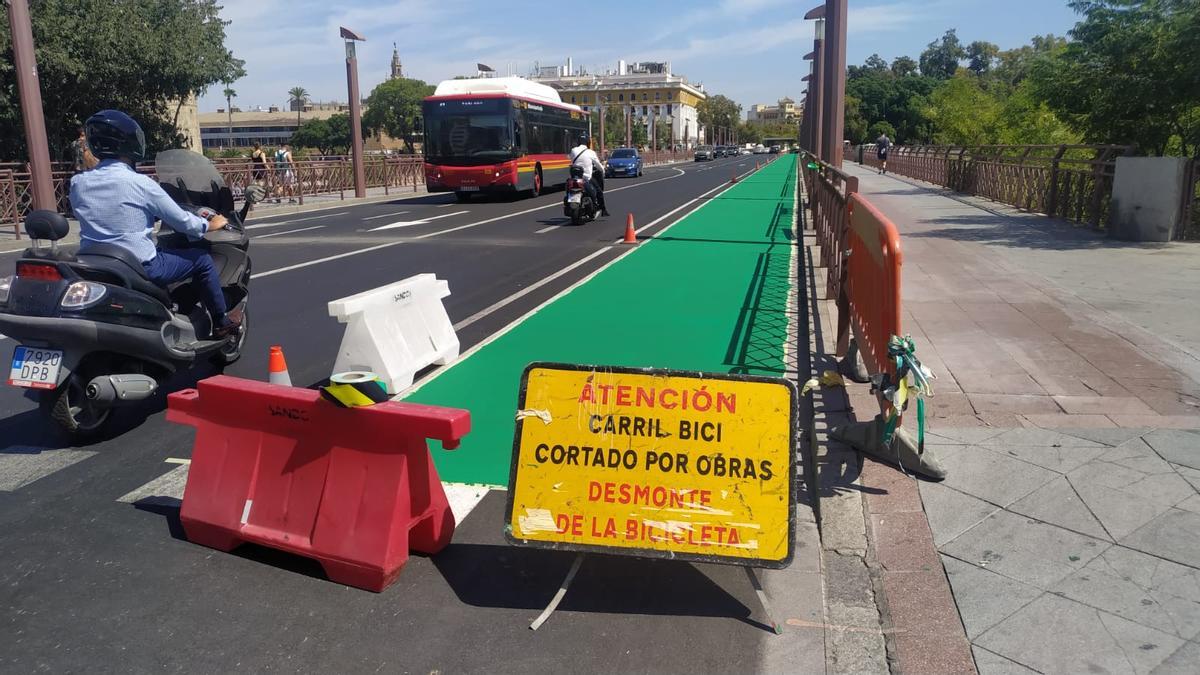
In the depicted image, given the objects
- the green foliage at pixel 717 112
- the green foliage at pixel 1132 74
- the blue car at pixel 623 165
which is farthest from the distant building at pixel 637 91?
the green foliage at pixel 1132 74

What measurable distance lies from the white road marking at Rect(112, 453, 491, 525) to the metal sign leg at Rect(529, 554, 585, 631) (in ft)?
2.89

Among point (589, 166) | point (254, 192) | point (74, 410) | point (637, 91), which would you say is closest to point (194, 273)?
point (254, 192)

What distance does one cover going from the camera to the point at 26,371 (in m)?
5.16

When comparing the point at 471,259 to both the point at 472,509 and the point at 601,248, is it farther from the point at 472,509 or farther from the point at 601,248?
the point at 472,509

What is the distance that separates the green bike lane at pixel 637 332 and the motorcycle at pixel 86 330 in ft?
5.52

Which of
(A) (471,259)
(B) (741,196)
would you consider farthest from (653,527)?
(B) (741,196)

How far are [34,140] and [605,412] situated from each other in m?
17.1

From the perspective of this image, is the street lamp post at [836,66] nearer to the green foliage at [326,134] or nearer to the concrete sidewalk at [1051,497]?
the concrete sidewalk at [1051,497]

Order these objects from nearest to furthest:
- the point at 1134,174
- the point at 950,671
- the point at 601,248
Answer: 1. the point at 950,671
2. the point at 1134,174
3. the point at 601,248

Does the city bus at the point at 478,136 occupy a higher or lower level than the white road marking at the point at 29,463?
higher

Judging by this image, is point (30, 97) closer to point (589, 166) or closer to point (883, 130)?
point (589, 166)

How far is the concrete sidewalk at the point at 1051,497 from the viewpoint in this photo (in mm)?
3338

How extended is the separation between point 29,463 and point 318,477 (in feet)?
7.94

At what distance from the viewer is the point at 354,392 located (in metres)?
3.79
